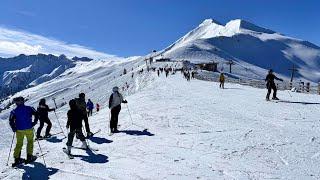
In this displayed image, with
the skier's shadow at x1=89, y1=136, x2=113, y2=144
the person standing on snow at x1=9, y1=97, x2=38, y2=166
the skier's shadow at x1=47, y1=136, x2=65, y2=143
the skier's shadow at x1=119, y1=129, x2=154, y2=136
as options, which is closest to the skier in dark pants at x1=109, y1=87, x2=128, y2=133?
the skier's shadow at x1=119, y1=129, x2=154, y2=136

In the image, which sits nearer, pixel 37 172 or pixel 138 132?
pixel 37 172

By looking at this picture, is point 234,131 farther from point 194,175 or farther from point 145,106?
point 145,106

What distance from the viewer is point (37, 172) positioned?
1197 cm

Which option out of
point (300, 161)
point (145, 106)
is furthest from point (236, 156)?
point (145, 106)

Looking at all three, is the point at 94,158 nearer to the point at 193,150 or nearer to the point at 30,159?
the point at 30,159

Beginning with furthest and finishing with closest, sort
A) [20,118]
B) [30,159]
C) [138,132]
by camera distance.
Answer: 1. [138,132]
2. [30,159]
3. [20,118]

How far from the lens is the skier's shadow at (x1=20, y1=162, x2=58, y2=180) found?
11531mm

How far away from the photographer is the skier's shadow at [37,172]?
11.5m

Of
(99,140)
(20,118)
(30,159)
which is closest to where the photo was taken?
(20,118)

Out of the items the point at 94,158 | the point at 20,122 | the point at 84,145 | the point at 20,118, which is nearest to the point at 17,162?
the point at 20,122

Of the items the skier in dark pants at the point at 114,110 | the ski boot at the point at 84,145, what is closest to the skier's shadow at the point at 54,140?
the skier in dark pants at the point at 114,110

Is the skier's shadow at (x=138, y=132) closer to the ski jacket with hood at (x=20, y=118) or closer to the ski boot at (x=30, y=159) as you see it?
the ski boot at (x=30, y=159)

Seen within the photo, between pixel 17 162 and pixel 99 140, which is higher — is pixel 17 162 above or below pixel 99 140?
below

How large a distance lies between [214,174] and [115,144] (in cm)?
Answer: 482
